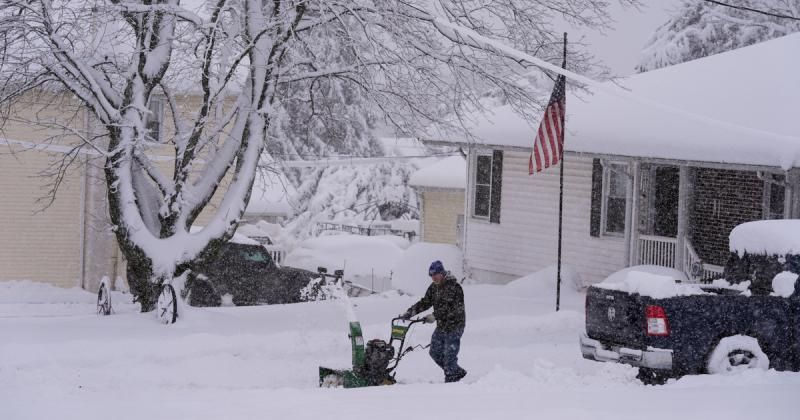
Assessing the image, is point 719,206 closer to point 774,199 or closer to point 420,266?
point 774,199

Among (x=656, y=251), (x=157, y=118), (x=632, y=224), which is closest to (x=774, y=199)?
(x=656, y=251)

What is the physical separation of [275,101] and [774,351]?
8.34 m

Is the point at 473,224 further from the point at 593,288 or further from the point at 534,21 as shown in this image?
the point at 593,288

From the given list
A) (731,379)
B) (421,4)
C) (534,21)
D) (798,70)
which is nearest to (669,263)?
(798,70)

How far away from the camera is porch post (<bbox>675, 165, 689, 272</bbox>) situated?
728 inches

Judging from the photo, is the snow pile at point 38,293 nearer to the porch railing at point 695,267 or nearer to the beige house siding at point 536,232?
the beige house siding at point 536,232

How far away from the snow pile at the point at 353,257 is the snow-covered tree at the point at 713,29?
51.1 feet

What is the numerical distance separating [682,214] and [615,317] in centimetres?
829

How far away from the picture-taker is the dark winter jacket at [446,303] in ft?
35.0

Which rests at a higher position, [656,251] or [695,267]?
[656,251]

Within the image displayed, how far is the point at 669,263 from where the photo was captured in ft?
63.7

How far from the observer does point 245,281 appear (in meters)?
19.0

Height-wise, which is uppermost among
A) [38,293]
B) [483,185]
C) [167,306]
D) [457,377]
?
[483,185]

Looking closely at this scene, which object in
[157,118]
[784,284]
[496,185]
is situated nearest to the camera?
[784,284]
